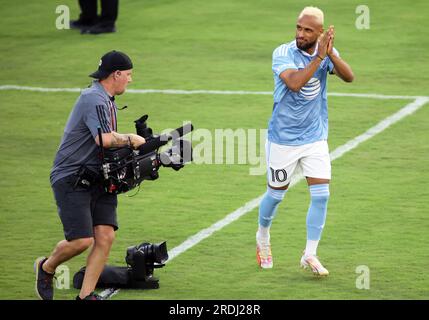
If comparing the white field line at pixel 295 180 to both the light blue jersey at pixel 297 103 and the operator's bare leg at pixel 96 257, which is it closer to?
the operator's bare leg at pixel 96 257

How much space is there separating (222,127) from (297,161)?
5.52m

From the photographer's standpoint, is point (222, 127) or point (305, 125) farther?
point (222, 127)

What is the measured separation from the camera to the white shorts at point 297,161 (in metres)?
10.8

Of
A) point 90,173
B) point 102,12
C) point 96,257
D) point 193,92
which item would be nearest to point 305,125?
point 90,173

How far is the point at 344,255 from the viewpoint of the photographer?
454 inches

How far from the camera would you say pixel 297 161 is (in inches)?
430

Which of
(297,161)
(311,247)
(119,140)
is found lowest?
(311,247)

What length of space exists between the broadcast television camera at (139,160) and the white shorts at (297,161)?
1.19 metres

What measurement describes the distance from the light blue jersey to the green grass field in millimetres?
1307

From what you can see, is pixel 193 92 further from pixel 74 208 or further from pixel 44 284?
pixel 74 208

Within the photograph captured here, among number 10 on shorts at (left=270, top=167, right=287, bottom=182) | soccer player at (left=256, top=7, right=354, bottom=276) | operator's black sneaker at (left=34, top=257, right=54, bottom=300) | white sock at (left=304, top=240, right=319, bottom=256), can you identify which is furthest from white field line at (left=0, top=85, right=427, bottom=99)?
operator's black sneaker at (left=34, top=257, right=54, bottom=300)

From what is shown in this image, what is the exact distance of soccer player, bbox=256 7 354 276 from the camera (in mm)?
10617

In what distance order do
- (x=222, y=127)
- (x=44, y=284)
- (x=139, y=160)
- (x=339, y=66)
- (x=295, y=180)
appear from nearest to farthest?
(x=139, y=160) < (x=44, y=284) < (x=339, y=66) < (x=295, y=180) < (x=222, y=127)

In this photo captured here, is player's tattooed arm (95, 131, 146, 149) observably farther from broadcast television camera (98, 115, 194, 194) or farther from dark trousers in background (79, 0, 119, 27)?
dark trousers in background (79, 0, 119, 27)
